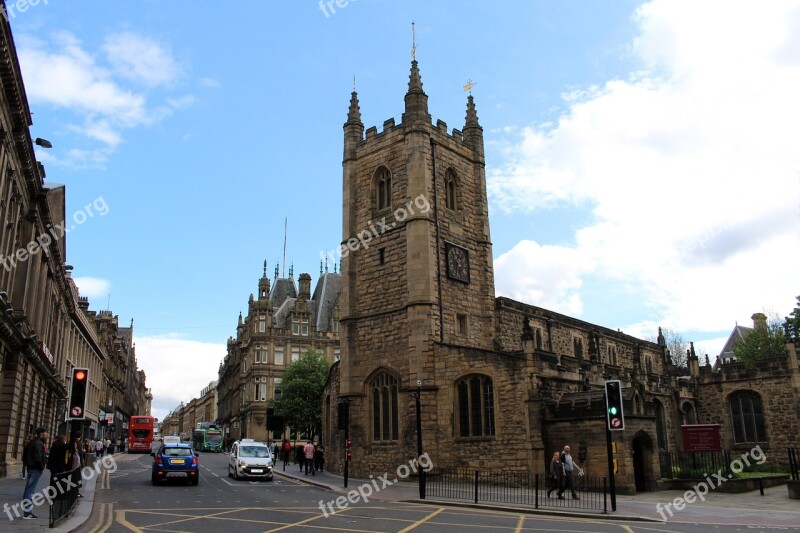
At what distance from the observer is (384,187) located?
34188 mm

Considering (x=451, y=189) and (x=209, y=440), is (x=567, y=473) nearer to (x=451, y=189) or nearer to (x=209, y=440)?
(x=451, y=189)

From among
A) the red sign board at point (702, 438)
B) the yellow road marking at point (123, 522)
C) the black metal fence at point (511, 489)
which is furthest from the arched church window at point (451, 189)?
the yellow road marking at point (123, 522)

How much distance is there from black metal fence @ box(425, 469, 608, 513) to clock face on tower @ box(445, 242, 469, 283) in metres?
9.35

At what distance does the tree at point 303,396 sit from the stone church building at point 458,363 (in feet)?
64.2

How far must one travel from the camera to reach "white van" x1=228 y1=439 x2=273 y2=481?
92.9 feet

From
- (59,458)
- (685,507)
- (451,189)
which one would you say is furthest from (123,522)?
(451,189)

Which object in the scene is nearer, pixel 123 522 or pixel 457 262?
pixel 123 522

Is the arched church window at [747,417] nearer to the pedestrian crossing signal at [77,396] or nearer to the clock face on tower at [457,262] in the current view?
the clock face on tower at [457,262]

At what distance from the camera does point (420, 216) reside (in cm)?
3120

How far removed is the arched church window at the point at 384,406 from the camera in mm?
30281

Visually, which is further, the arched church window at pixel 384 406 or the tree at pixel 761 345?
the tree at pixel 761 345

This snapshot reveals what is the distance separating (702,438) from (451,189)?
16611mm

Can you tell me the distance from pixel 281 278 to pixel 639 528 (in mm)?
74703

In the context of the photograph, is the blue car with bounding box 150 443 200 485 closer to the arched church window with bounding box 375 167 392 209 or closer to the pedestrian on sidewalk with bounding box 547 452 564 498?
the pedestrian on sidewalk with bounding box 547 452 564 498
